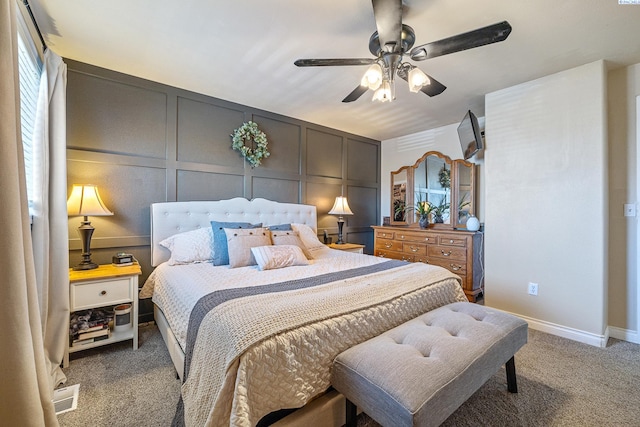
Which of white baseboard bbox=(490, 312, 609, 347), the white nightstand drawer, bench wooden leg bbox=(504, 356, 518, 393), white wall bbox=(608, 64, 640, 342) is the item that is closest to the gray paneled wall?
the white nightstand drawer

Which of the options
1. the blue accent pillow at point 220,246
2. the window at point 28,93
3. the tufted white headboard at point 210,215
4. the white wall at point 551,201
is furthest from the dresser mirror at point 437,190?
the window at point 28,93

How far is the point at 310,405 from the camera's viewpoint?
136 centimetres

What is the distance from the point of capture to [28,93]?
1914mm

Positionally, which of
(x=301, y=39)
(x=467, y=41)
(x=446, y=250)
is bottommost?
(x=446, y=250)

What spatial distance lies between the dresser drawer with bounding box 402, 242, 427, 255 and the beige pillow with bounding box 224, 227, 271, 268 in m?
2.27

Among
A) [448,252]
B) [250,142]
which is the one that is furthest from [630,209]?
[250,142]

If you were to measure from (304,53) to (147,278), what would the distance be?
2646mm

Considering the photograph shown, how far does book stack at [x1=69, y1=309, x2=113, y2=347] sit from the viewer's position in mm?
2145

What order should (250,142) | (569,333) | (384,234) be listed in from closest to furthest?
(569,333)
(250,142)
(384,234)

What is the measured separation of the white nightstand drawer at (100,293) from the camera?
6.86ft

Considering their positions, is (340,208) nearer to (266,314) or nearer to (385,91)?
(385,91)

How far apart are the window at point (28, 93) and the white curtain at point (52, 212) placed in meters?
0.05

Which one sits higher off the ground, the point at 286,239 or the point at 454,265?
the point at 286,239

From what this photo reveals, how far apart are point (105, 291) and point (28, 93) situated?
152 cm
